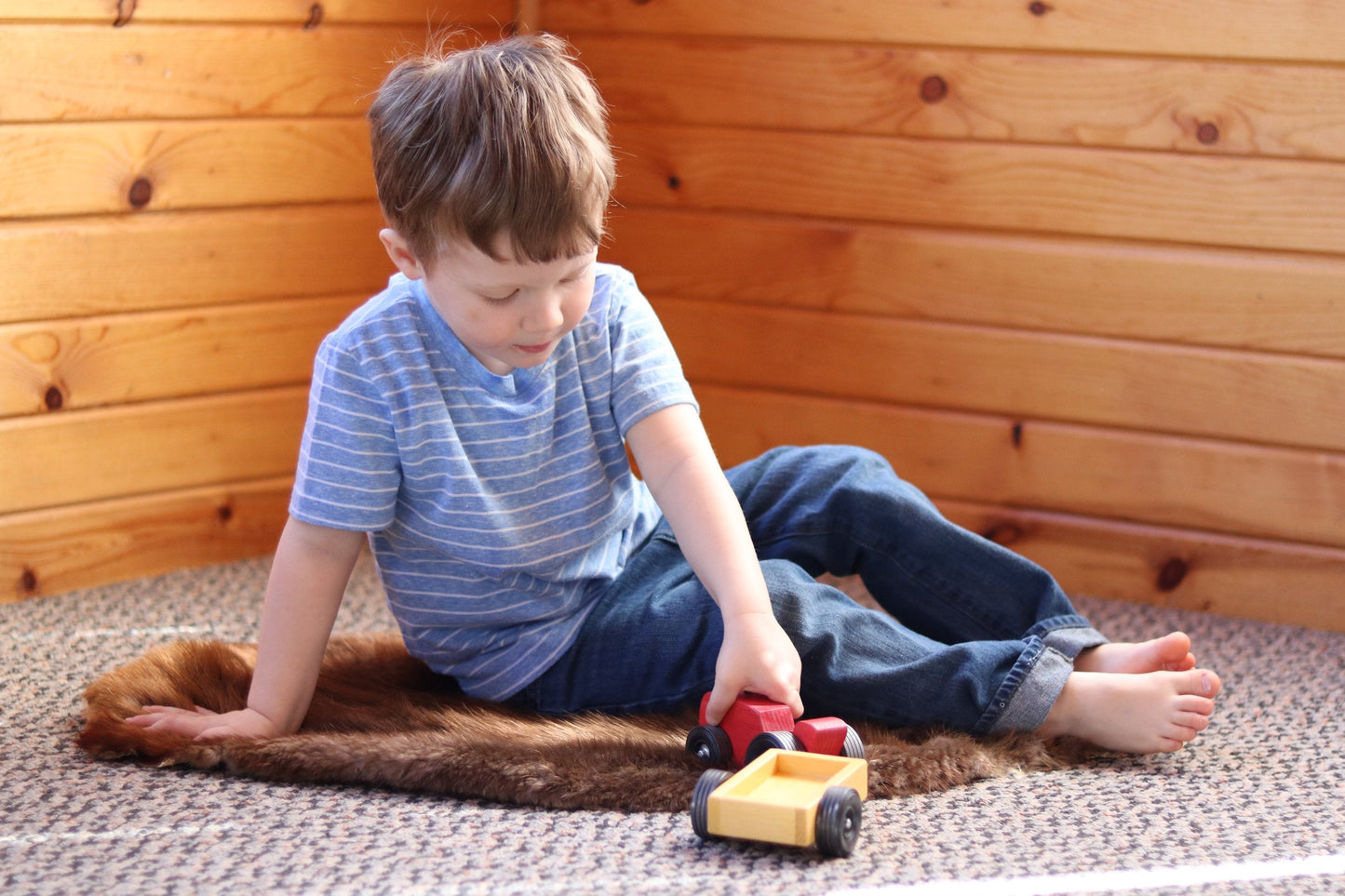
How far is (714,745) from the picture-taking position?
93 centimetres

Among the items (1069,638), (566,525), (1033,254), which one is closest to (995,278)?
(1033,254)

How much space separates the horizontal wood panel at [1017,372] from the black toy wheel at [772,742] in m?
0.78

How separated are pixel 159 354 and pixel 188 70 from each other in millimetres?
305

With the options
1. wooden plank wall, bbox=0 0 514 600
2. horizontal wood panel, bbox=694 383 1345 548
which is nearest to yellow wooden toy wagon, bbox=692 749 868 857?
horizontal wood panel, bbox=694 383 1345 548

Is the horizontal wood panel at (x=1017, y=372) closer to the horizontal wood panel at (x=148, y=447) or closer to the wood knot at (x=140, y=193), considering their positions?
→ the horizontal wood panel at (x=148, y=447)

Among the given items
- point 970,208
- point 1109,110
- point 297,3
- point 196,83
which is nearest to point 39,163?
point 196,83

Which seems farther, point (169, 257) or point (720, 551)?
point (169, 257)

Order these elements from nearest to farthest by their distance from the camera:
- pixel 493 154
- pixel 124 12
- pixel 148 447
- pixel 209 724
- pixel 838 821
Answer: pixel 838 821 < pixel 493 154 < pixel 209 724 < pixel 124 12 < pixel 148 447

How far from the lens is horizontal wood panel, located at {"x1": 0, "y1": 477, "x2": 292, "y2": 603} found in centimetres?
143

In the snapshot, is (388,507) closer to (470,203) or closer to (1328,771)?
(470,203)

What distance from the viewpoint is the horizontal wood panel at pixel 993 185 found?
56.4 inches

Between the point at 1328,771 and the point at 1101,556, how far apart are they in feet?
1.80

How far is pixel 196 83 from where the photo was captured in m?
1.48

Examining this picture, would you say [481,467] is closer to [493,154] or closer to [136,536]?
[493,154]
